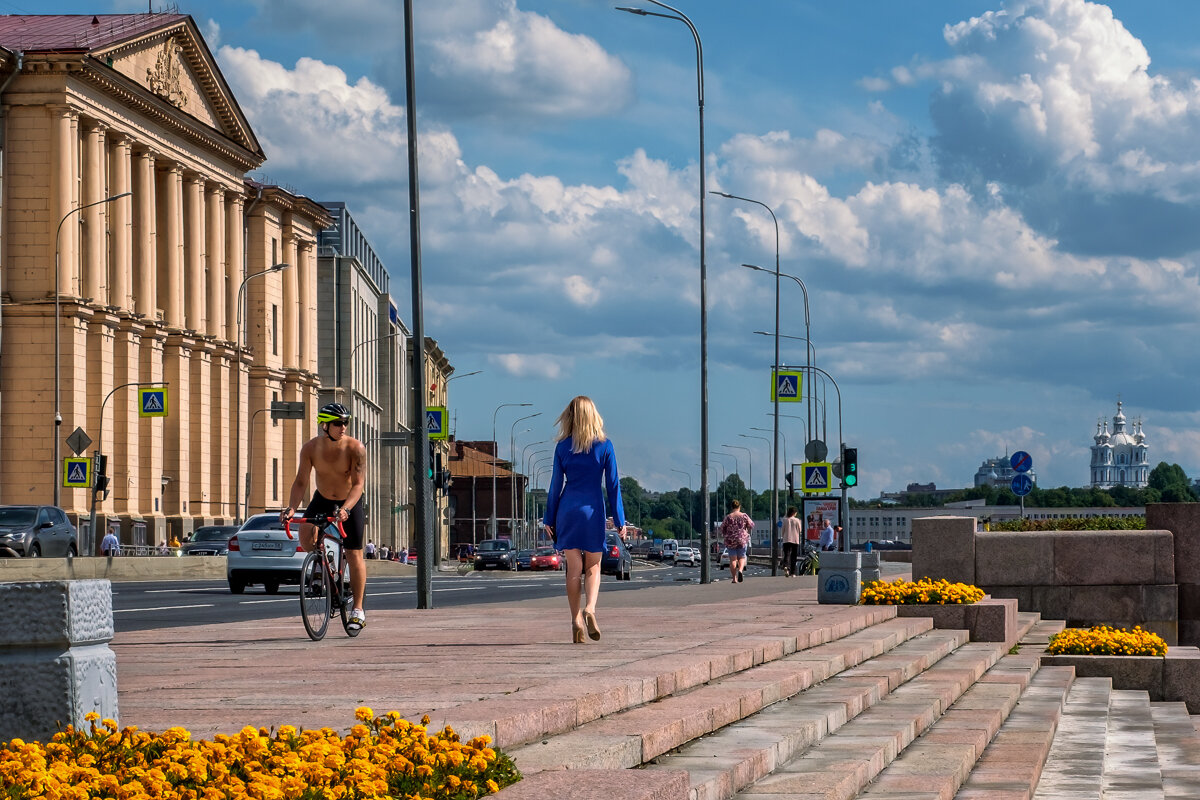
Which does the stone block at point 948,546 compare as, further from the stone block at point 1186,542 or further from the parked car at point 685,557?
the parked car at point 685,557

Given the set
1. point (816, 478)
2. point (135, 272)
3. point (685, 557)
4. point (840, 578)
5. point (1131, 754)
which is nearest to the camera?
point (1131, 754)

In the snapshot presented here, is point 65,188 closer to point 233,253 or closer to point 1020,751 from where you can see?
point 233,253

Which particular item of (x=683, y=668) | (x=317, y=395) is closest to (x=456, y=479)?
(x=317, y=395)

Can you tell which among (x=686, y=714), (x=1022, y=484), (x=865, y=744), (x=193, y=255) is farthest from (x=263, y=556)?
(x=193, y=255)

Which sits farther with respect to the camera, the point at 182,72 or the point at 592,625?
the point at 182,72

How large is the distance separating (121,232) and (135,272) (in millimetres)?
5164

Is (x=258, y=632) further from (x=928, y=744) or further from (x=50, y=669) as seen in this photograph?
(x=50, y=669)

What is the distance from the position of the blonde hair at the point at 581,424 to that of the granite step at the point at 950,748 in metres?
3.25

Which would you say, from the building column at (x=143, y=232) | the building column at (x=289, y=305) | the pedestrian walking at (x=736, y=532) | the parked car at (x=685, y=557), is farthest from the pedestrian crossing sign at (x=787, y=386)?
the parked car at (x=685, y=557)

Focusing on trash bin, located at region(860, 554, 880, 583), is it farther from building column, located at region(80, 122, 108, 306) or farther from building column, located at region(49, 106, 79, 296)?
building column, located at region(80, 122, 108, 306)

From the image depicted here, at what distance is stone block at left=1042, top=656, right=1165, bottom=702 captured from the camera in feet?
56.1

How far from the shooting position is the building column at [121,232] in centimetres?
6838

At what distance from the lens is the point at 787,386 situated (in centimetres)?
4931

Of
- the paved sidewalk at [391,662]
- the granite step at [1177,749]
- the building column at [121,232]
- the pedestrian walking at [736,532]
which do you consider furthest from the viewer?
the building column at [121,232]
